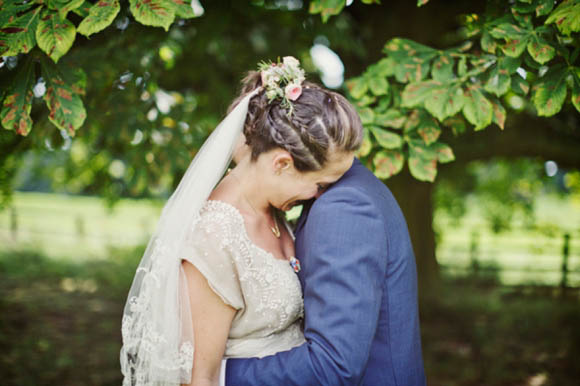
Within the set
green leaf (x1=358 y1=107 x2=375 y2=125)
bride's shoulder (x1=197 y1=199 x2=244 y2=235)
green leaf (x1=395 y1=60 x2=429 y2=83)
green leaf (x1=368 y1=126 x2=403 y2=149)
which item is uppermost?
green leaf (x1=395 y1=60 x2=429 y2=83)

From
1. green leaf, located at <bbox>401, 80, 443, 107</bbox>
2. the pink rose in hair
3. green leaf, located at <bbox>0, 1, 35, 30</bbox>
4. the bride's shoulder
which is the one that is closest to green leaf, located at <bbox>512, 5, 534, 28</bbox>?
green leaf, located at <bbox>401, 80, 443, 107</bbox>

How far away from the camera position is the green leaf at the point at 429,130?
2.38 metres

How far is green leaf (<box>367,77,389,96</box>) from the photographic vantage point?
8.17 feet

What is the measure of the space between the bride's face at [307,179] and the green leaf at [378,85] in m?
0.74

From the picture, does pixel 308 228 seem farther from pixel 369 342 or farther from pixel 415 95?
pixel 415 95

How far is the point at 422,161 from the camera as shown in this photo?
2414mm

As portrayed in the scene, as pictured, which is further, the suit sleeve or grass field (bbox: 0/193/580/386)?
grass field (bbox: 0/193/580/386)

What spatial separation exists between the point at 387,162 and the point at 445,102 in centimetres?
43

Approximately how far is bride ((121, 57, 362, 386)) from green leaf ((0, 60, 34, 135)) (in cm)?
77

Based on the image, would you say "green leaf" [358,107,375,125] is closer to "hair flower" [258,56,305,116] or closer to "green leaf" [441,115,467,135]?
"green leaf" [441,115,467,135]

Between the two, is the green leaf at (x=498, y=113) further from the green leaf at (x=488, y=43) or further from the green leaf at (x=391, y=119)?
the green leaf at (x=391, y=119)

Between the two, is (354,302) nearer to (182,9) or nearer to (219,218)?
(219,218)

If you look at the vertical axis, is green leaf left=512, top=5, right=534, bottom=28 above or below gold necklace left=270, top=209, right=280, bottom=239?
above

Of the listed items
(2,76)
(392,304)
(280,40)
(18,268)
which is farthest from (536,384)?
(18,268)
